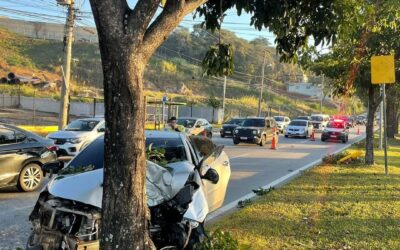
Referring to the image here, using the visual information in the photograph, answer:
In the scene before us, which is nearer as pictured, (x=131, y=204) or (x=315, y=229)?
(x=131, y=204)

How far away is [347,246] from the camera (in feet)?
23.2

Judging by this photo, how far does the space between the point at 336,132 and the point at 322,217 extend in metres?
27.4

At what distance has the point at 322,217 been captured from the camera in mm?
8867

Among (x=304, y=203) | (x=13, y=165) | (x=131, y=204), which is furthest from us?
(x=13, y=165)

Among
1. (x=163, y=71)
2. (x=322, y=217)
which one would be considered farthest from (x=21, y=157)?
(x=163, y=71)

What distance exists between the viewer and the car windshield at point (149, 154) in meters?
6.24

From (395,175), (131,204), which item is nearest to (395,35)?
(395,175)

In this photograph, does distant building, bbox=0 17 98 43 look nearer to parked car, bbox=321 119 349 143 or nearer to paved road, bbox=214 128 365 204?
parked car, bbox=321 119 349 143

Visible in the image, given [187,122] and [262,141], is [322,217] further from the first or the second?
[187,122]

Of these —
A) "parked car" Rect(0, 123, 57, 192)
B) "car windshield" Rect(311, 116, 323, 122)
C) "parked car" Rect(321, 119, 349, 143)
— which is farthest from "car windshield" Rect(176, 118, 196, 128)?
"car windshield" Rect(311, 116, 323, 122)

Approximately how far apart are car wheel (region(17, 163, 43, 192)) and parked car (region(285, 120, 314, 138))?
2985 cm

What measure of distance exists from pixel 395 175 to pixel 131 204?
11993 millimetres

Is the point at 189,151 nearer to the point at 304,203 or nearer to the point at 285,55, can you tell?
the point at 285,55

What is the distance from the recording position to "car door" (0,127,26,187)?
35.1ft
